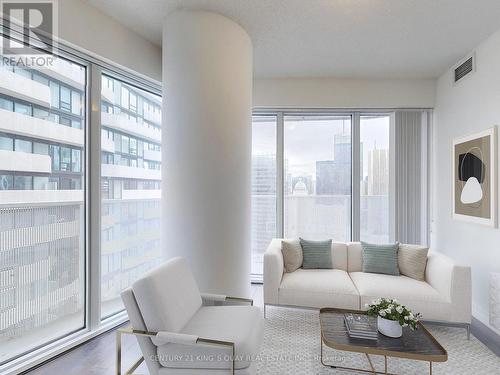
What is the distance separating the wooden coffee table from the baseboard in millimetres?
967

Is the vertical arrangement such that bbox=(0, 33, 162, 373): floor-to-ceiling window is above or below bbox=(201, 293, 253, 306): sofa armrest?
above

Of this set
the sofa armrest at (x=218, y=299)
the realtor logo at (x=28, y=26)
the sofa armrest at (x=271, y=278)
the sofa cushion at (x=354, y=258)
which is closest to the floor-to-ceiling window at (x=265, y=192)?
the sofa cushion at (x=354, y=258)

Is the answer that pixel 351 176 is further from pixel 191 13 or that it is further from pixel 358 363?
pixel 191 13

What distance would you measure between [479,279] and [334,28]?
120 inches

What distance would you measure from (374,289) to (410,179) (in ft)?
6.50

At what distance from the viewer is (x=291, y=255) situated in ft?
11.1

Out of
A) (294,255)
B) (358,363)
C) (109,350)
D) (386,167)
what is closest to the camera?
(358,363)

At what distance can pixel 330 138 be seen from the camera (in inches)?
168

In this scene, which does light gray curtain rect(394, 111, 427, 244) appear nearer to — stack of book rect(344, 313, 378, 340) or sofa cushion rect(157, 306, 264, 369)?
stack of book rect(344, 313, 378, 340)

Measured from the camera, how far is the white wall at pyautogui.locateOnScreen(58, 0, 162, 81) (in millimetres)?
2312

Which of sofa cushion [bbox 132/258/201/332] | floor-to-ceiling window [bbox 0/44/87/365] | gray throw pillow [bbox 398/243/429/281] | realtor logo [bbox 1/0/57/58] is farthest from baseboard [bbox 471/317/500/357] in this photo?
realtor logo [bbox 1/0/57/58]

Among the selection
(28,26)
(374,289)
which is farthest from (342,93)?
(28,26)

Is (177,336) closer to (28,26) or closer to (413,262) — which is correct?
(28,26)

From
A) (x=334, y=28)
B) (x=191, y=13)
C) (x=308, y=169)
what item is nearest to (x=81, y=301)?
(x=191, y=13)
